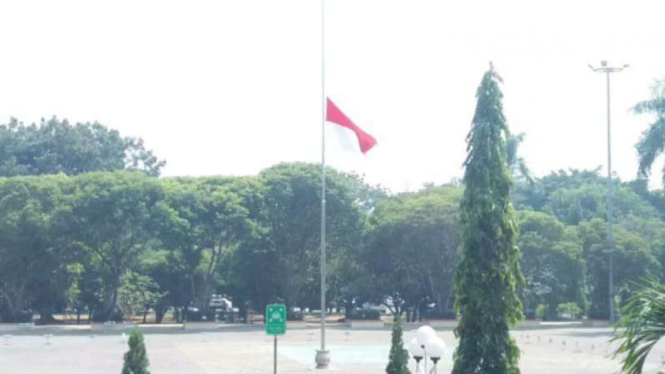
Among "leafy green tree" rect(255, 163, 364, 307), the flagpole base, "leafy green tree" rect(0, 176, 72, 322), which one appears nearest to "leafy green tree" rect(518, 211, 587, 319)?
"leafy green tree" rect(255, 163, 364, 307)

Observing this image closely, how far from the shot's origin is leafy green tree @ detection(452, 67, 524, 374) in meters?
16.5

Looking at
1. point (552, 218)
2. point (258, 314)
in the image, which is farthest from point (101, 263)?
point (552, 218)

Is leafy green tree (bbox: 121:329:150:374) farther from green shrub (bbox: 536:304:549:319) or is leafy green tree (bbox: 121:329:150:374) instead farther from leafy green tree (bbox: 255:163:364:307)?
green shrub (bbox: 536:304:549:319)

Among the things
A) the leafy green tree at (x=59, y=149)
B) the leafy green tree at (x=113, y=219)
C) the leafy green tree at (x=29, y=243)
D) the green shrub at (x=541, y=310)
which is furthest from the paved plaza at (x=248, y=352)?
the leafy green tree at (x=59, y=149)

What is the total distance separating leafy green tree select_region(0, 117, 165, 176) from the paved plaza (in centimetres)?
3096

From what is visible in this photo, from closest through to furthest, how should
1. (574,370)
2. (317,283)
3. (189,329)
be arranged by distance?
(574,370)
(189,329)
(317,283)

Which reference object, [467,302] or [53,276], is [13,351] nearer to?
[53,276]

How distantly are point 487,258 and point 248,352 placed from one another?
876 inches

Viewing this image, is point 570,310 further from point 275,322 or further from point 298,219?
point 275,322

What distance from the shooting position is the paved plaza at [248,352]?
102ft

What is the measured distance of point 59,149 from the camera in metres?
79.6

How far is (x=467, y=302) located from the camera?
16703 millimetres

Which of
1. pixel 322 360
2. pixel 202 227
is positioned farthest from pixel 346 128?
pixel 202 227

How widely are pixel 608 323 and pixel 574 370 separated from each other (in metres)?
26.0
